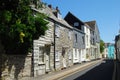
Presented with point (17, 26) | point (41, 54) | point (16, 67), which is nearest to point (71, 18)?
point (41, 54)

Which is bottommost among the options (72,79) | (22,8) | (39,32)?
(72,79)

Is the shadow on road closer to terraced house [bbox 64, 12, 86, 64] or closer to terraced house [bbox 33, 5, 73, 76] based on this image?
terraced house [bbox 33, 5, 73, 76]

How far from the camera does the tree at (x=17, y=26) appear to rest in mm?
18297

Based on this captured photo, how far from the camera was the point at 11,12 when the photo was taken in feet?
63.0

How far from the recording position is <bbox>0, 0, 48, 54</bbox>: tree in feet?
60.0

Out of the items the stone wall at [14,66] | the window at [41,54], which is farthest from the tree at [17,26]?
the window at [41,54]

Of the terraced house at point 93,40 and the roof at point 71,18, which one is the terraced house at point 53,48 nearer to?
the roof at point 71,18

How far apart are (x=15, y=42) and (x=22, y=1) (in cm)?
272

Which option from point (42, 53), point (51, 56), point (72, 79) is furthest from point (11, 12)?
point (51, 56)

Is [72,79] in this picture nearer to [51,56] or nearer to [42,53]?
[42,53]

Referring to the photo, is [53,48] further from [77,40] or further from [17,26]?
[77,40]

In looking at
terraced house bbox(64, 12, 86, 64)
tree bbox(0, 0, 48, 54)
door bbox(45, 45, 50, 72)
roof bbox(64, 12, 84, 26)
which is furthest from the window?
roof bbox(64, 12, 84, 26)

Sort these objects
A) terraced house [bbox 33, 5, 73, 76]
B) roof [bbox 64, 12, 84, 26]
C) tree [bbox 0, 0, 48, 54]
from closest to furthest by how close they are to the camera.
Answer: tree [bbox 0, 0, 48, 54]
terraced house [bbox 33, 5, 73, 76]
roof [bbox 64, 12, 84, 26]

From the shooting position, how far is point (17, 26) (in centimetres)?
1861
